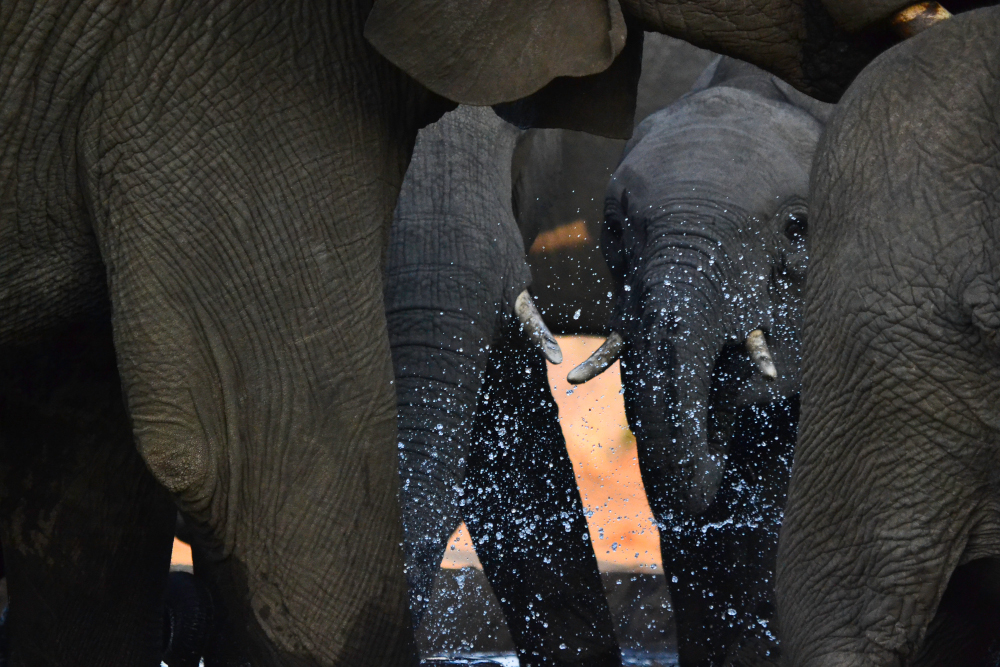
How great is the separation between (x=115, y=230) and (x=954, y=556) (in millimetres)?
941

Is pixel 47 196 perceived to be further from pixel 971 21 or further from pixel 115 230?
pixel 971 21

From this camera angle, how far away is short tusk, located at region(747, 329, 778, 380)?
2748 mm

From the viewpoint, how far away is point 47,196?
1878 millimetres

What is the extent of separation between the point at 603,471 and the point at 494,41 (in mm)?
4095

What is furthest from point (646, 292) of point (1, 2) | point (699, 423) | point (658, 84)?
point (658, 84)

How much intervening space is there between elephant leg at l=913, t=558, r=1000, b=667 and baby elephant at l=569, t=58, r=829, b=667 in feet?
2.98

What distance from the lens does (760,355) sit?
2754 mm

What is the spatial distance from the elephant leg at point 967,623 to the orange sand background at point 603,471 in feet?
8.03

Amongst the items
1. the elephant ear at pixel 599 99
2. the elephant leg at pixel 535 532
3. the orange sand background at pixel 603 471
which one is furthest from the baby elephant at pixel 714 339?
the orange sand background at pixel 603 471

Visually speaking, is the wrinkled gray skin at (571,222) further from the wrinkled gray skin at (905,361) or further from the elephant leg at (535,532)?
the wrinkled gray skin at (905,361)

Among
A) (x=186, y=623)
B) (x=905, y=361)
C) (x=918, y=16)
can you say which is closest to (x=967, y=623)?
(x=905, y=361)

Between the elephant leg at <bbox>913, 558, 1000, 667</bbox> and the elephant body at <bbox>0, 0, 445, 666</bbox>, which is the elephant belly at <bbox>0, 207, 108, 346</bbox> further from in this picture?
the elephant leg at <bbox>913, 558, 1000, 667</bbox>

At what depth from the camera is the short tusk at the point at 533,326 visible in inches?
101

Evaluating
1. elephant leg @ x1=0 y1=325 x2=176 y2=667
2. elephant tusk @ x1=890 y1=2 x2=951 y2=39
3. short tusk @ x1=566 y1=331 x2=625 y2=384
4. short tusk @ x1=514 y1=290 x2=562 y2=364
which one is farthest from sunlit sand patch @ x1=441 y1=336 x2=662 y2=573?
elephant tusk @ x1=890 y1=2 x2=951 y2=39
